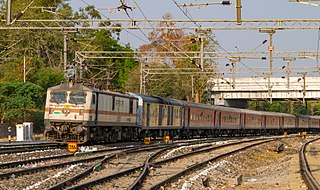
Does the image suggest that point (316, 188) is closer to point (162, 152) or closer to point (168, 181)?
point (168, 181)

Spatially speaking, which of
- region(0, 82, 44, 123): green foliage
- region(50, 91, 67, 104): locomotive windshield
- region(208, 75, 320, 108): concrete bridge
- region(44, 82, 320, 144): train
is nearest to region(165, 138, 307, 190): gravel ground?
region(44, 82, 320, 144): train

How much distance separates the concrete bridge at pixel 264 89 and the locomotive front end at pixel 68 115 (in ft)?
168

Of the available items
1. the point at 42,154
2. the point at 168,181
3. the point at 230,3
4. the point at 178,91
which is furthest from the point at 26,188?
the point at 178,91

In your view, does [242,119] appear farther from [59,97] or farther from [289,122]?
Answer: [59,97]

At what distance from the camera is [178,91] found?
237 ft

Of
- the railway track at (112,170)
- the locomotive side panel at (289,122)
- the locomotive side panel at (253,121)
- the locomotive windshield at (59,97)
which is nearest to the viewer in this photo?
the railway track at (112,170)

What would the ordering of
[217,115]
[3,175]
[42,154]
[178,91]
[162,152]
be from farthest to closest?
[178,91] → [217,115] → [162,152] → [42,154] → [3,175]

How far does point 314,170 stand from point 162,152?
28.2 feet

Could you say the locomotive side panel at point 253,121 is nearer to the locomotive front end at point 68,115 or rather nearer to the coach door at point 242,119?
the coach door at point 242,119

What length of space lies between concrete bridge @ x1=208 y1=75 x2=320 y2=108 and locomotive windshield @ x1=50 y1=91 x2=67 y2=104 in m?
51.1

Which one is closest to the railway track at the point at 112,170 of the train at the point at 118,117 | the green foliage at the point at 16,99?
the train at the point at 118,117

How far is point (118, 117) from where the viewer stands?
100ft

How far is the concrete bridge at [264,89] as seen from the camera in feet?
262

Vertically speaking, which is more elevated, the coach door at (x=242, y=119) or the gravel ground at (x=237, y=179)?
the coach door at (x=242, y=119)
